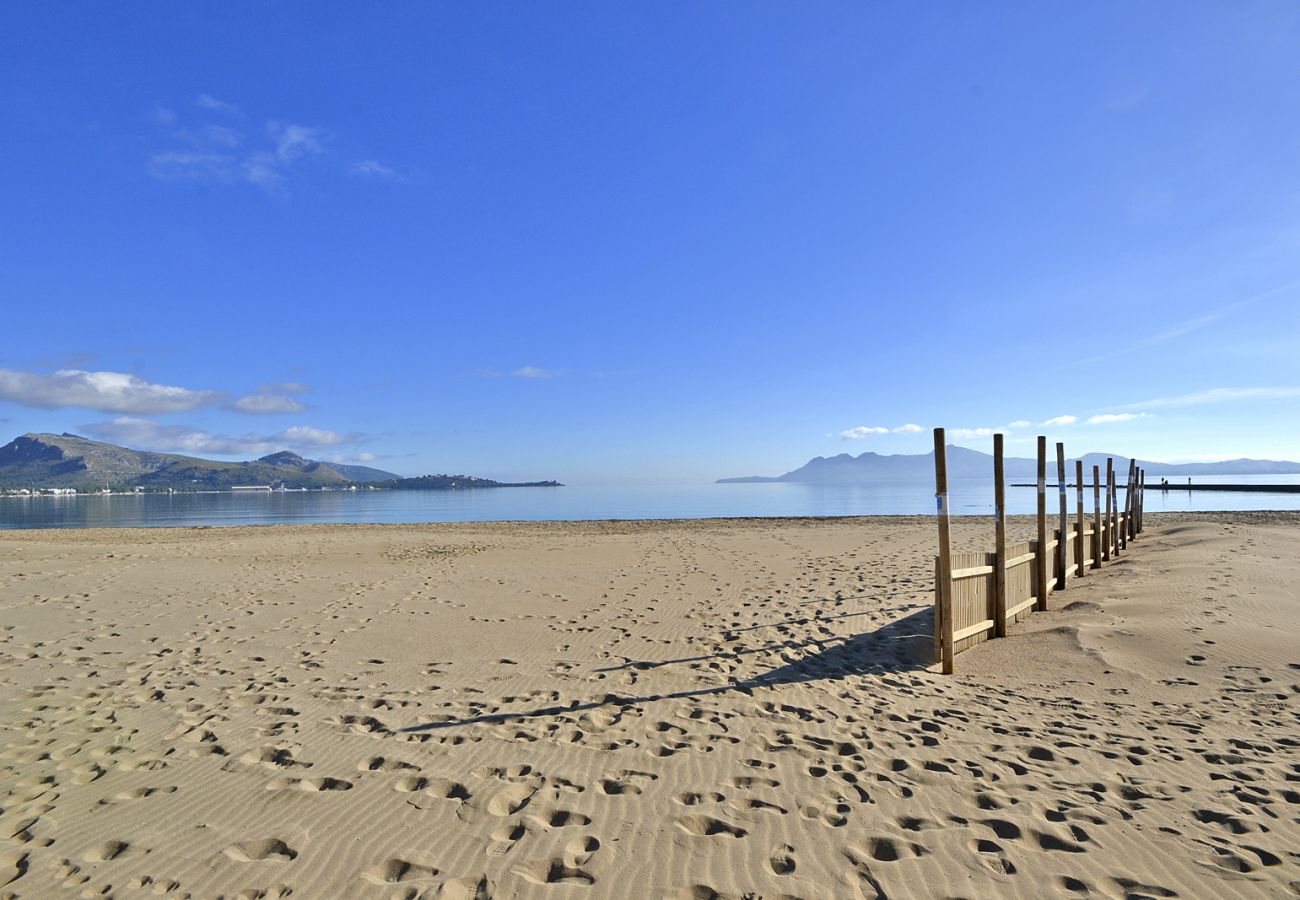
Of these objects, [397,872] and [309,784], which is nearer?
[397,872]

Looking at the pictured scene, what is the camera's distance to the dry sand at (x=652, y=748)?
135 inches

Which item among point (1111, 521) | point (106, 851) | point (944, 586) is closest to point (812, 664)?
point (944, 586)

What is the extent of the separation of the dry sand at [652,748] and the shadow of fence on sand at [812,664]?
0.05 m

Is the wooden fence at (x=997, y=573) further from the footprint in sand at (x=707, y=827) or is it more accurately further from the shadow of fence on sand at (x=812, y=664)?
the footprint in sand at (x=707, y=827)

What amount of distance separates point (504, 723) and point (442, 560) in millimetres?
13600

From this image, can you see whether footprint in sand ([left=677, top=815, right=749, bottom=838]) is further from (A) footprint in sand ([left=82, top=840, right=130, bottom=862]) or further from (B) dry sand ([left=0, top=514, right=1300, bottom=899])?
(A) footprint in sand ([left=82, top=840, right=130, bottom=862])

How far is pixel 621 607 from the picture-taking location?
11031 mm

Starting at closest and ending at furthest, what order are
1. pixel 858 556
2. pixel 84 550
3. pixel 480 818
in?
pixel 480 818, pixel 858 556, pixel 84 550

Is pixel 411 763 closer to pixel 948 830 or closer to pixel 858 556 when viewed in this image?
pixel 948 830

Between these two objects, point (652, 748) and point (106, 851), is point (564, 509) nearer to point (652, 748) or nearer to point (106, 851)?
point (652, 748)

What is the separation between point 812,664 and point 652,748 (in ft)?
9.83

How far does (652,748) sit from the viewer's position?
505cm

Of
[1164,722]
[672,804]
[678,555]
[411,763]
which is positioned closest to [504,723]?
[411,763]

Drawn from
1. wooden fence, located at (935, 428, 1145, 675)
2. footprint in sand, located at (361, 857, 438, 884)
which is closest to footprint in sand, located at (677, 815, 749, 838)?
footprint in sand, located at (361, 857, 438, 884)
